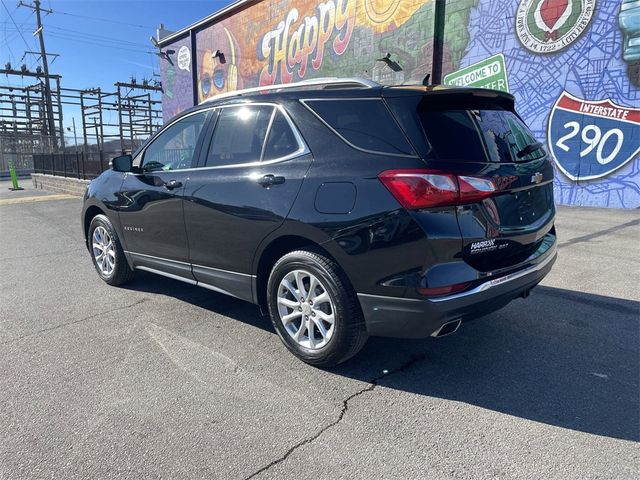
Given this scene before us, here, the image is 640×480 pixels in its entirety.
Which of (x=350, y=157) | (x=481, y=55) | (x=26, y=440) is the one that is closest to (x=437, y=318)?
(x=350, y=157)

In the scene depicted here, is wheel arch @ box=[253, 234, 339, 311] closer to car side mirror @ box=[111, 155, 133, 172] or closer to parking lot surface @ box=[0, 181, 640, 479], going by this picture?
parking lot surface @ box=[0, 181, 640, 479]

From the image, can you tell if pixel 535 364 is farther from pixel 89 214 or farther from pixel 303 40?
pixel 303 40

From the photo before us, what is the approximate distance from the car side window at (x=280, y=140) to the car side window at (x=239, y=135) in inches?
3.1

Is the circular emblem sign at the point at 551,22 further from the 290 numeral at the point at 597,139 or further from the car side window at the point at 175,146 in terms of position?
the car side window at the point at 175,146

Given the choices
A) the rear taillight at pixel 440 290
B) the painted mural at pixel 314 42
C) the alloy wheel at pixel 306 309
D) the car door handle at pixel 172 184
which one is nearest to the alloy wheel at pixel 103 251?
the car door handle at pixel 172 184

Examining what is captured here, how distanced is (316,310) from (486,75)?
10.1 meters

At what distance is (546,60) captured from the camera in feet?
33.6

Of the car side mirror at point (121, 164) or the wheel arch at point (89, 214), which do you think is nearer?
the car side mirror at point (121, 164)

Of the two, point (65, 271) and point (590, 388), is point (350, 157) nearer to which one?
point (590, 388)

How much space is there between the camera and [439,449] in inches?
94.3

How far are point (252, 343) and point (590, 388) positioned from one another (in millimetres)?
2349

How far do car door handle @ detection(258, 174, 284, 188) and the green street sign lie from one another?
28.9 ft

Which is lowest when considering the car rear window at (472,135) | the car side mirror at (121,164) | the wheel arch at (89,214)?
the wheel arch at (89,214)

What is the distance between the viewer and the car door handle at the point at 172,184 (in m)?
4.10
